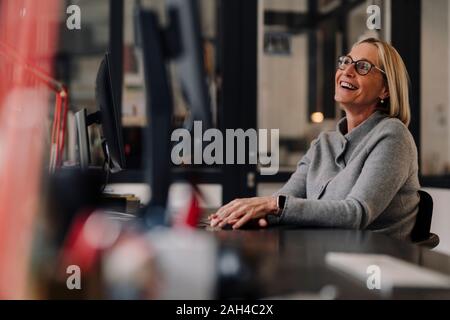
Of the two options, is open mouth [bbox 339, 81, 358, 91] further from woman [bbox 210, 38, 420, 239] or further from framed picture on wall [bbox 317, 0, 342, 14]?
framed picture on wall [bbox 317, 0, 342, 14]

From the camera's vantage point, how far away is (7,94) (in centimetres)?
80

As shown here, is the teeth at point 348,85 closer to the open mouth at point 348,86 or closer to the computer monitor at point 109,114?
the open mouth at point 348,86

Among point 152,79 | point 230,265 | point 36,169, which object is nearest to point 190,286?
point 230,265

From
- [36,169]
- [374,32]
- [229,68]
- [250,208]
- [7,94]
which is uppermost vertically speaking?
[374,32]

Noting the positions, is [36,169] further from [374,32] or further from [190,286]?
[374,32]

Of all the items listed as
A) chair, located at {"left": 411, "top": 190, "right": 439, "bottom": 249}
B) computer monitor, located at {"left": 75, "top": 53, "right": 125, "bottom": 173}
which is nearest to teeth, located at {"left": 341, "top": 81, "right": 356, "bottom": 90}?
chair, located at {"left": 411, "top": 190, "right": 439, "bottom": 249}

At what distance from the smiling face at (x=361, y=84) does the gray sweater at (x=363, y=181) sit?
0.06 m

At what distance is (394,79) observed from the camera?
138 cm

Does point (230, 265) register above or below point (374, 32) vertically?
below

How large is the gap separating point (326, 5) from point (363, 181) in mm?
2163

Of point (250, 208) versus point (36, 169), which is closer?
point (36, 169)

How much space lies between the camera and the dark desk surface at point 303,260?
0.57m

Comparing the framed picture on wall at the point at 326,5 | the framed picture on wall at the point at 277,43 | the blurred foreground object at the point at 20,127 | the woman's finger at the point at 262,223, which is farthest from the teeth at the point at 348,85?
the framed picture on wall at the point at 326,5
